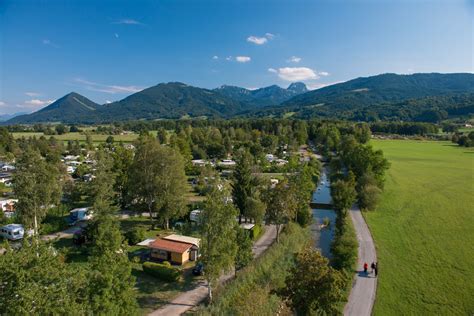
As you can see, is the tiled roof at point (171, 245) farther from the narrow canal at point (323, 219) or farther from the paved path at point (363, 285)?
the paved path at point (363, 285)

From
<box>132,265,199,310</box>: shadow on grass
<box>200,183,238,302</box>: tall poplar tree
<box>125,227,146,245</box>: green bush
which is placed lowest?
<box>132,265,199,310</box>: shadow on grass

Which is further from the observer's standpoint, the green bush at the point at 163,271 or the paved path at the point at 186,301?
the green bush at the point at 163,271

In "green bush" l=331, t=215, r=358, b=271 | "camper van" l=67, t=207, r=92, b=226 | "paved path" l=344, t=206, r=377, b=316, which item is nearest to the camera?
"paved path" l=344, t=206, r=377, b=316

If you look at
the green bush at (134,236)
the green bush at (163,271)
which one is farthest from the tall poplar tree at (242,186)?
the green bush at (163,271)

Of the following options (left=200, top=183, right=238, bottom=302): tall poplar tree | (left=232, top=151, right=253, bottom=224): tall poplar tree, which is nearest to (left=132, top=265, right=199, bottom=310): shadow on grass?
(left=200, top=183, right=238, bottom=302): tall poplar tree

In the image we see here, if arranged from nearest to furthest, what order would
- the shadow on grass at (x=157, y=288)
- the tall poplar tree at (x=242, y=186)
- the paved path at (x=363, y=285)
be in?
the paved path at (x=363, y=285)
the shadow on grass at (x=157, y=288)
the tall poplar tree at (x=242, y=186)

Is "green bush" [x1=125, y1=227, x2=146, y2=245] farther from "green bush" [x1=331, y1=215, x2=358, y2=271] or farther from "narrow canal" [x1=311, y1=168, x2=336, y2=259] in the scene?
"green bush" [x1=331, y1=215, x2=358, y2=271]

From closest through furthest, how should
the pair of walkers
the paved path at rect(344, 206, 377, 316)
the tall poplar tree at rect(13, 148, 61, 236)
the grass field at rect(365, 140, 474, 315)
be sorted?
the paved path at rect(344, 206, 377, 316) < the grass field at rect(365, 140, 474, 315) < the pair of walkers < the tall poplar tree at rect(13, 148, 61, 236)

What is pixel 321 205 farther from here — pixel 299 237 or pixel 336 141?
pixel 336 141

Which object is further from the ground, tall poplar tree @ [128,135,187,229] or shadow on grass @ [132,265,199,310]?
tall poplar tree @ [128,135,187,229]
